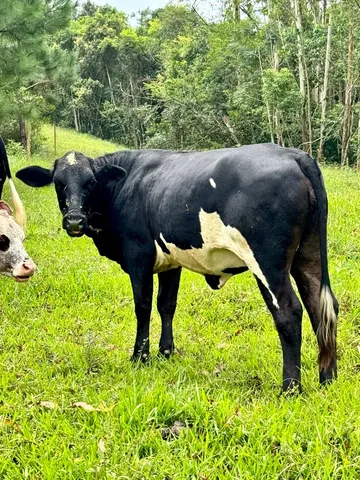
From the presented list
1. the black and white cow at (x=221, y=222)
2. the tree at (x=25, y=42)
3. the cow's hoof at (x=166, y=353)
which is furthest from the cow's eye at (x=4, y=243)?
the tree at (x=25, y=42)

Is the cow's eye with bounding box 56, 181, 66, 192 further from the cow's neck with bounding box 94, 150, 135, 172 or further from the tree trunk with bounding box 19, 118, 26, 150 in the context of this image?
the tree trunk with bounding box 19, 118, 26, 150

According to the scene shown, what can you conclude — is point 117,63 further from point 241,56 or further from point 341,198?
point 341,198

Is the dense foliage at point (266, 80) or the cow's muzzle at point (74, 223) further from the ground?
the dense foliage at point (266, 80)

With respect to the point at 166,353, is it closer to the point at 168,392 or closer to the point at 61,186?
the point at 168,392

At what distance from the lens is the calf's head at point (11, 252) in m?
2.84

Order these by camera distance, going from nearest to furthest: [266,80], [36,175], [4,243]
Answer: [4,243]
[36,175]
[266,80]

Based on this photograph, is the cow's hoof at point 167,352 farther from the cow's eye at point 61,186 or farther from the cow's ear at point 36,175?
the cow's ear at point 36,175

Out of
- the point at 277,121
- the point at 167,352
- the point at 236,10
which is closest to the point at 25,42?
the point at 167,352

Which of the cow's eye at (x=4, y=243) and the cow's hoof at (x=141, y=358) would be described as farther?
the cow's hoof at (x=141, y=358)

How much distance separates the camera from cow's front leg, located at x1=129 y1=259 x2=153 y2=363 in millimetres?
4281

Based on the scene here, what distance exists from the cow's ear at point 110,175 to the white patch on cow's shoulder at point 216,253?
772mm

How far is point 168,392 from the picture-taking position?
328 cm

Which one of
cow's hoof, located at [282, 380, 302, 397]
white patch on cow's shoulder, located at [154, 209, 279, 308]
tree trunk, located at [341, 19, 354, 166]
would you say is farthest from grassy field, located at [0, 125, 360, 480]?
tree trunk, located at [341, 19, 354, 166]

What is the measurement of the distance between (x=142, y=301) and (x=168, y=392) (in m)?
1.17
